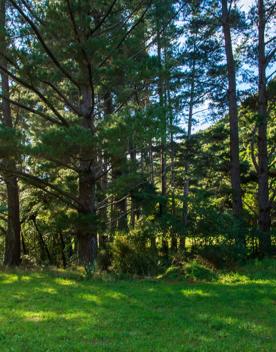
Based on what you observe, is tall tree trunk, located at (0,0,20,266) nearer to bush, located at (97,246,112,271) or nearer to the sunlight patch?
bush, located at (97,246,112,271)

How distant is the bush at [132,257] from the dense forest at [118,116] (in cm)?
3

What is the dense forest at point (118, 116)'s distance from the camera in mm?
8422

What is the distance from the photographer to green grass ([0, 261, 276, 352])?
3.92 metres

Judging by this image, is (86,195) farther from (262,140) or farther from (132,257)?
(262,140)

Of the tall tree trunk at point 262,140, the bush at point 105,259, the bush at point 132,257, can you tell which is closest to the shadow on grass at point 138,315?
the bush at point 132,257

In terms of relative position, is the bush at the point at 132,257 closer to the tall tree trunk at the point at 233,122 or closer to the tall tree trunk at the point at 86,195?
the tall tree trunk at the point at 86,195

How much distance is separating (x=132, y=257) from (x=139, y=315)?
4188mm

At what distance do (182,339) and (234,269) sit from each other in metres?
5.14

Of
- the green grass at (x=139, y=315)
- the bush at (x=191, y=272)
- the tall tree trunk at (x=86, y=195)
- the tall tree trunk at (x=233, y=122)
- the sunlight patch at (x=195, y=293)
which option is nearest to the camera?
the green grass at (x=139, y=315)

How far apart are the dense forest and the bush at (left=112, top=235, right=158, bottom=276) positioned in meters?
0.03

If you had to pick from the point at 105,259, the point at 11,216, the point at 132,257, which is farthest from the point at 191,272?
the point at 11,216

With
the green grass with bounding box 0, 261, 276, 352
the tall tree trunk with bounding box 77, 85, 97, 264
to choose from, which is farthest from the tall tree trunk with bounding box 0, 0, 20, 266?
the green grass with bounding box 0, 261, 276, 352

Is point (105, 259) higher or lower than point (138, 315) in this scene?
higher

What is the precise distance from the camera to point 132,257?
9273mm
